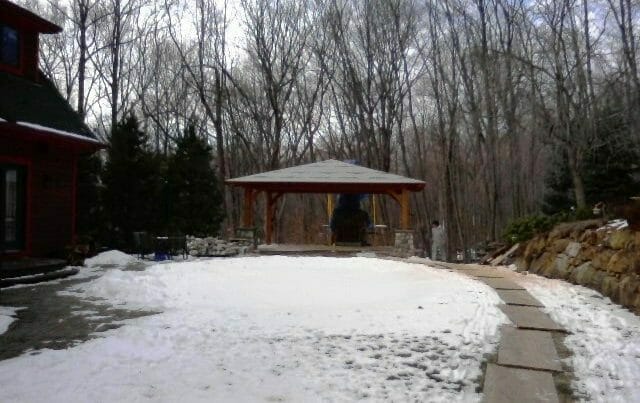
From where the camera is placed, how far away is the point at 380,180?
1401cm

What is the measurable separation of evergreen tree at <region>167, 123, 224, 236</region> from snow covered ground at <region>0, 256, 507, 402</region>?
8488 millimetres

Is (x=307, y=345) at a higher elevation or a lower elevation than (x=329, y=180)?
lower

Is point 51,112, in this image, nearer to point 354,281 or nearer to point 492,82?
point 354,281

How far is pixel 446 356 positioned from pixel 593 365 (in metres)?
1.06

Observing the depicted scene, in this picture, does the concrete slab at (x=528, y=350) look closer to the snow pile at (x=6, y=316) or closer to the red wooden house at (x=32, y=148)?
the snow pile at (x=6, y=316)

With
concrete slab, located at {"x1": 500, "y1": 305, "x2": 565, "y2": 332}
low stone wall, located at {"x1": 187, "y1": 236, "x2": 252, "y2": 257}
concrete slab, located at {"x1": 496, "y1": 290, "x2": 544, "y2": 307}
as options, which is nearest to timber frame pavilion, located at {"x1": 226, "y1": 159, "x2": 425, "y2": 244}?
low stone wall, located at {"x1": 187, "y1": 236, "x2": 252, "y2": 257}

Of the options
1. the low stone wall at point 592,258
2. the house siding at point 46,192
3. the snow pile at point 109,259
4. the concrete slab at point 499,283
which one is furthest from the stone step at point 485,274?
the house siding at point 46,192

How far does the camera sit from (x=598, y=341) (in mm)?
4328

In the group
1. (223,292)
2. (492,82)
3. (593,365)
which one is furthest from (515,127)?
(593,365)

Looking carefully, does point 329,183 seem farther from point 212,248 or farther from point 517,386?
point 517,386

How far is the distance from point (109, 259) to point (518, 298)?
8.45 m

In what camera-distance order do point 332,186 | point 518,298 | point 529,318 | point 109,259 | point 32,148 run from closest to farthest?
point 529,318 → point 518,298 → point 32,148 → point 109,259 → point 332,186

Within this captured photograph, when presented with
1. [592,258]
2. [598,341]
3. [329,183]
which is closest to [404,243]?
[329,183]

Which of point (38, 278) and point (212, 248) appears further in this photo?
point (212, 248)
